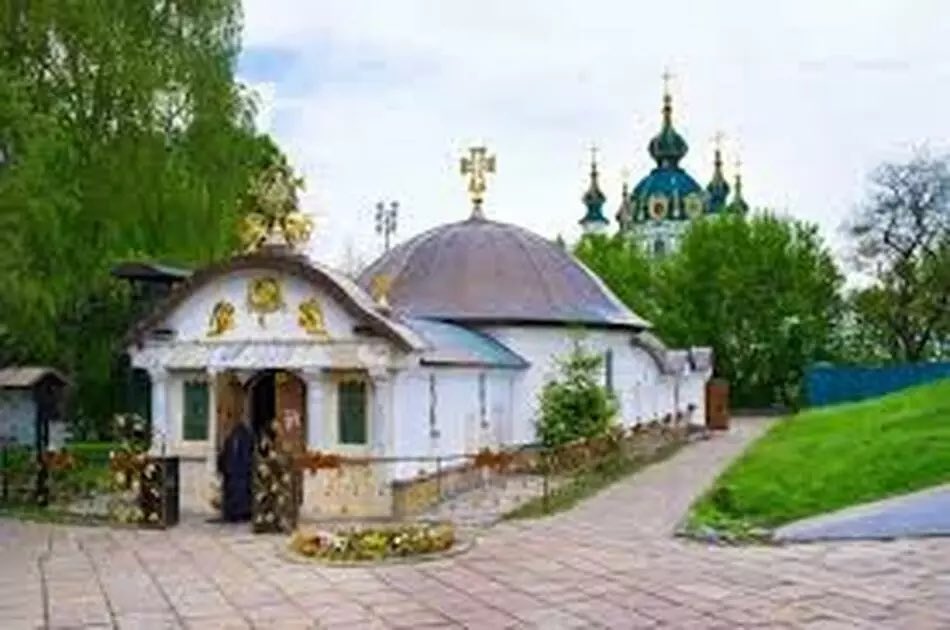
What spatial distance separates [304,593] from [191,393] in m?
8.93

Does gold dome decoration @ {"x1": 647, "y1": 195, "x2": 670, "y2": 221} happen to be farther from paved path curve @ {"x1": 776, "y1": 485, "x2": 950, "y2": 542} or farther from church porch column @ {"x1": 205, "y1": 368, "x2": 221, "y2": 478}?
paved path curve @ {"x1": 776, "y1": 485, "x2": 950, "y2": 542}

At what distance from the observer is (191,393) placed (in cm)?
2161

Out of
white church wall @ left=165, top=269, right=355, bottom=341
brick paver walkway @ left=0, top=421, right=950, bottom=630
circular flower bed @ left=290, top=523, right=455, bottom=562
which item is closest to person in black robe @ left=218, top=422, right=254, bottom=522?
brick paver walkway @ left=0, top=421, right=950, bottom=630

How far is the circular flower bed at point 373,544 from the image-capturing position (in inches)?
599

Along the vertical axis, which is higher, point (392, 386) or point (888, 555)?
point (392, 386)

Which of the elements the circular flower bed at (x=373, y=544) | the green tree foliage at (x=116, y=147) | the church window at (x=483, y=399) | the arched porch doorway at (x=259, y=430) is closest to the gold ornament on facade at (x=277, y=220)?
the arched porch doorway at (x=259, y=430)

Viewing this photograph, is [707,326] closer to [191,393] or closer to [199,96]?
[199,96]

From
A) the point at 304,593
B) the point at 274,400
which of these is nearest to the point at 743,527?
the point at 304,593

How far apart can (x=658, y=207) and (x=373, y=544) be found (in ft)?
269

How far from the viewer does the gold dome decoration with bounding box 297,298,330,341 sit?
20.4 meters

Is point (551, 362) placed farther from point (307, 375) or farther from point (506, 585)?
point (506, 585)

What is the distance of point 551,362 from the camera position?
2920 cm

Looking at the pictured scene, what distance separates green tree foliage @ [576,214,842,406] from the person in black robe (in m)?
42.3

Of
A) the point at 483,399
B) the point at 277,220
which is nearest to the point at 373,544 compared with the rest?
the point at 277,220
